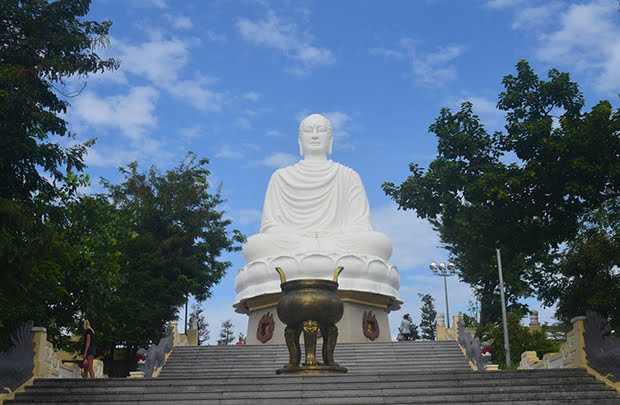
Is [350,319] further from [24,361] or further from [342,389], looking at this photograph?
[24,361]

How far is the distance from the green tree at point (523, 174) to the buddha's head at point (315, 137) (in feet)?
27.4

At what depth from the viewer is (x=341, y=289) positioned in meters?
18.4

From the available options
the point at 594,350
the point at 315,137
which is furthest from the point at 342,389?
the point at 315,137

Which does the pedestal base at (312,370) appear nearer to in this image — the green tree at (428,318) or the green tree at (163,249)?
the green tree at (163,249)

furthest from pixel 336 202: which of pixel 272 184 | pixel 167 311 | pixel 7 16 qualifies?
pixel 7 16

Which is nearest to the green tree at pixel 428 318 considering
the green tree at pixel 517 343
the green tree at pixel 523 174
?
the green tree at pixel 517 343

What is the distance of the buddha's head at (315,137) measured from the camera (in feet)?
72.2

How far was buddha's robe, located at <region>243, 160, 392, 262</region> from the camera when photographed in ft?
63.2

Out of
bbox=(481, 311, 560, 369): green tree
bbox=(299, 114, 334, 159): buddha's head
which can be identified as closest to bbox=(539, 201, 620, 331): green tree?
bbox=(481, 311, 560, 369): green tree

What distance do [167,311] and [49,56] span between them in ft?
34.2

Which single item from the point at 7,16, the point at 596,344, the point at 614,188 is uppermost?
the point at 7,16

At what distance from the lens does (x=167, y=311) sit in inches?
855

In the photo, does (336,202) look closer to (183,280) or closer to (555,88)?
(183,280)

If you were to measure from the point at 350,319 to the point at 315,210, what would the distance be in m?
3.79
